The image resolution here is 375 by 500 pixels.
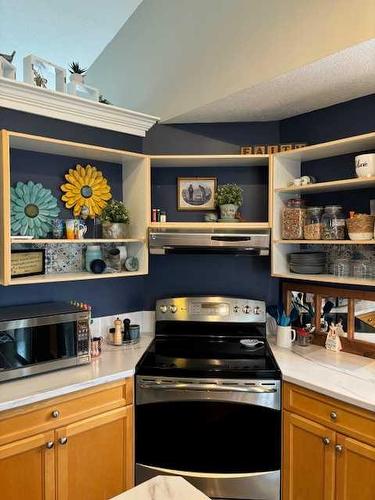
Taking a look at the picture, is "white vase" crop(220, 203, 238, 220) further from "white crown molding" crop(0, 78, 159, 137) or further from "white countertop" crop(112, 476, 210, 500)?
"white countertop" crop(112, 476, 210, 500)

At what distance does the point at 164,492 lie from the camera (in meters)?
1.00

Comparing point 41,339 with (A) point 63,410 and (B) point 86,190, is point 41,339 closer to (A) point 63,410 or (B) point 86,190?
(A) point 63,410

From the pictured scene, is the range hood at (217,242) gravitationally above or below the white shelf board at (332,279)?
above

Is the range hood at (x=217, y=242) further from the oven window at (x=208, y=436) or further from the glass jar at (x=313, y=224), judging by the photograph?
the oven window at (x=208, y=436)

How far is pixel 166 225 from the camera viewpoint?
2461mm

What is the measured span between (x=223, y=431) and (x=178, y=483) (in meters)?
1.01

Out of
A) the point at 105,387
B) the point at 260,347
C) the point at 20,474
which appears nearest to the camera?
the point at 20,474

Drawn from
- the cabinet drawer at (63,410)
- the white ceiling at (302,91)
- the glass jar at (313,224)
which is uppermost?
the white ceiling at (302,91)

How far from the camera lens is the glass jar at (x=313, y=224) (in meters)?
2.18

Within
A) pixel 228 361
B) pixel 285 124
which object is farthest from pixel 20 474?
pixel 285 124

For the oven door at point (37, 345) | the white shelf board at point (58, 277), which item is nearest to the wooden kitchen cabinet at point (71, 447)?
the oven door at point (37, 345)

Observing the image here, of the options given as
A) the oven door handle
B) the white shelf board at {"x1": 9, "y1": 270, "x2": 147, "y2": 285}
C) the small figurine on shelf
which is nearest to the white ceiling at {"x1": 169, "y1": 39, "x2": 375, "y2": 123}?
the white shelf board at {"x1": 9, "y1": 270, "x2": 147, "y2": 285}

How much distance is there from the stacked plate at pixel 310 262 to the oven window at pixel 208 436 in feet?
2.76

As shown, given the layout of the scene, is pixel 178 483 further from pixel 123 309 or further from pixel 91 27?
pixel 91 27
